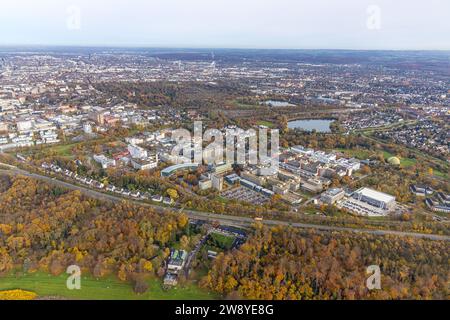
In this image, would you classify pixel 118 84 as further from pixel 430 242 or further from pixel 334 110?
pixel 430 242

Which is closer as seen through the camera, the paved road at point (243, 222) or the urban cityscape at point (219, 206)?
the urban cityscape at point (219, 206)

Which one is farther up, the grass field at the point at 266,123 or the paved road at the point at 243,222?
the grass field at the point at 266,123

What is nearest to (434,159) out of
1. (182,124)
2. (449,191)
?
(449,191)

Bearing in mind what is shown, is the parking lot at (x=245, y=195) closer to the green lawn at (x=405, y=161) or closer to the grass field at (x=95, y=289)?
the grass field at (x=95, y=289)

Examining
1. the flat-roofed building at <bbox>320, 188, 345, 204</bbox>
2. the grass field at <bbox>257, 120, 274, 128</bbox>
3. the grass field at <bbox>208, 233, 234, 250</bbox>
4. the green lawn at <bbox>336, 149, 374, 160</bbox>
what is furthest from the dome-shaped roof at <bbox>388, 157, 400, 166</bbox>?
the grass field at <bbox>208, 233, 234, 250</bbox>

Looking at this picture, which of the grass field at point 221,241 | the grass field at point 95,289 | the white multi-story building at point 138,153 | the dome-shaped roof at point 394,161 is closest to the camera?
the grass field at point 95,289

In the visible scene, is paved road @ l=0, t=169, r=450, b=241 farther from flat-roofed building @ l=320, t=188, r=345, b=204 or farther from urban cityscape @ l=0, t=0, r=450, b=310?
flat-roofed building @ l=320, t=188, r=345, b=204

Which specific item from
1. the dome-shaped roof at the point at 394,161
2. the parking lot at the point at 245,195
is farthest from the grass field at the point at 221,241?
the dome-shaped roof at the point at 394,161
